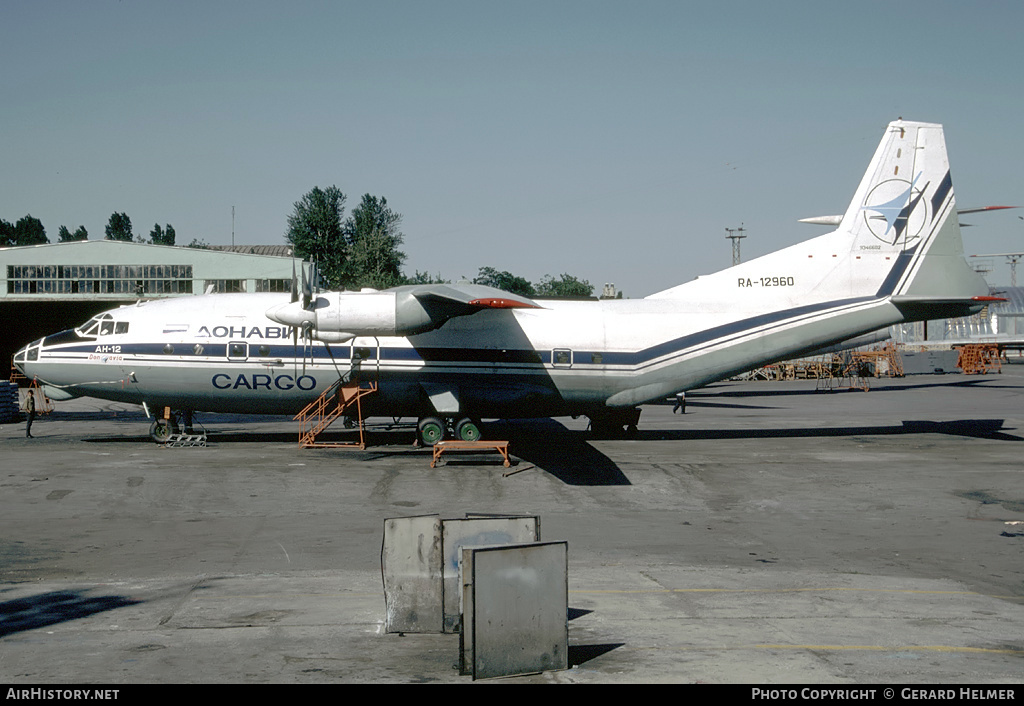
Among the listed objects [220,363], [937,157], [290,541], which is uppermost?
[937,157]

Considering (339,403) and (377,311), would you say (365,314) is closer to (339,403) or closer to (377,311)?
(377,311)

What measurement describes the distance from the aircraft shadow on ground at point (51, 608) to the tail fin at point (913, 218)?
25.3 metres

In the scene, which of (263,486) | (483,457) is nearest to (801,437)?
(483,457)

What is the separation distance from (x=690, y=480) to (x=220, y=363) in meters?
15.2

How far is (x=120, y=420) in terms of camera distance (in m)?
36.4

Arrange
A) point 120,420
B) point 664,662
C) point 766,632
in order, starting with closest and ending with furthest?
point 664,662, point 766,632, point 120,420

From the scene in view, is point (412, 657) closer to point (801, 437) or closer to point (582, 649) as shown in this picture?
point (582, 649)

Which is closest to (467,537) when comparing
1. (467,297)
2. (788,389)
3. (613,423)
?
(467,297)

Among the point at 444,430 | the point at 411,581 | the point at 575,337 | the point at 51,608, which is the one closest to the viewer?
the point at 411,581

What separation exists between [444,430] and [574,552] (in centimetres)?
1275

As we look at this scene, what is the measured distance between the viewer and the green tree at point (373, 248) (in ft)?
301

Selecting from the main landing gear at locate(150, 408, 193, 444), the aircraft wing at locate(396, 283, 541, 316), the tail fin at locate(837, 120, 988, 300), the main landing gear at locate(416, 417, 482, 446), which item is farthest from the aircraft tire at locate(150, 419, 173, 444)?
the tail fin at locate(837, 120, 988, 300)

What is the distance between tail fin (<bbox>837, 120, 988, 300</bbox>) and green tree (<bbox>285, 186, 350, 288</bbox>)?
90710 millimetres

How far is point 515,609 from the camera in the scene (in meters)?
8.03
